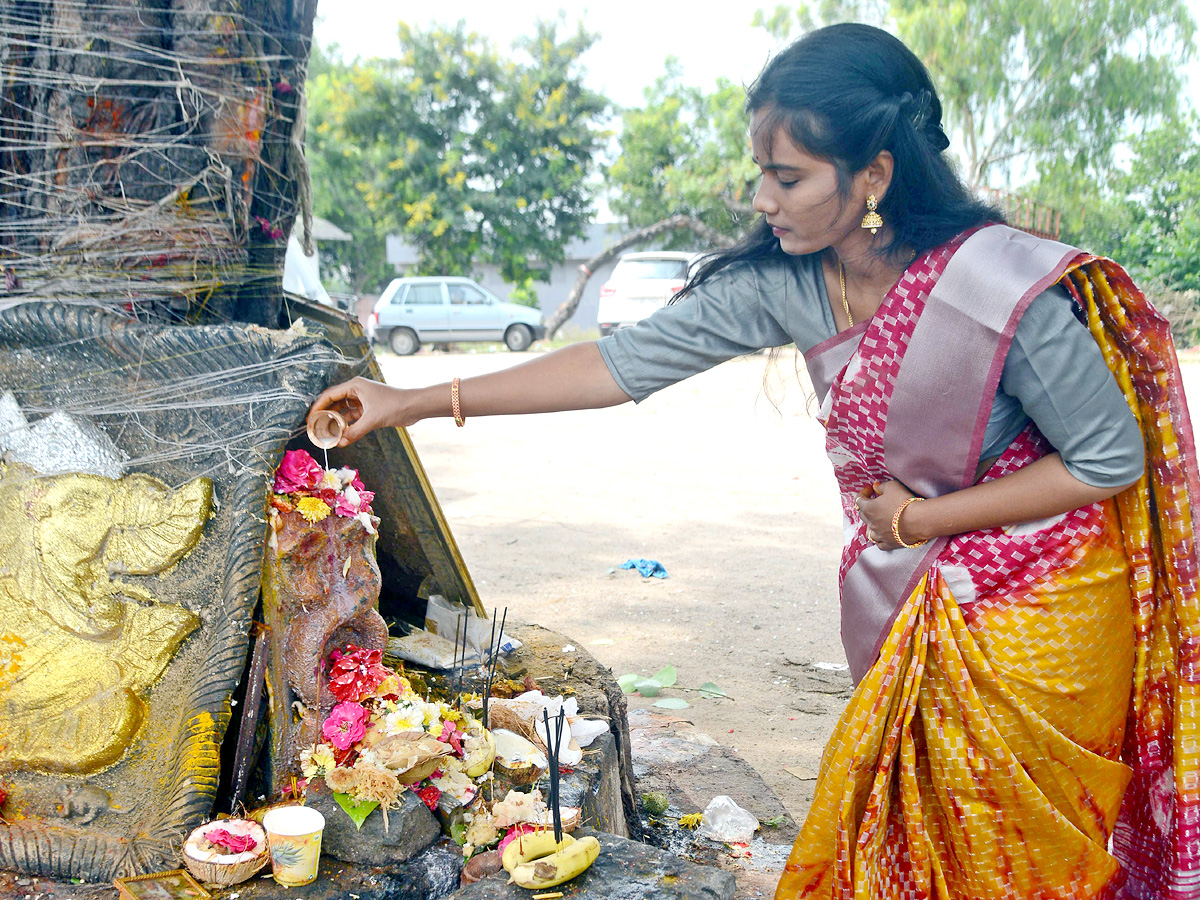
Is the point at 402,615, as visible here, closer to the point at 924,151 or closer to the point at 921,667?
the point at 921,667

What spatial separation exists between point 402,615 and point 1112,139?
20.5 meters

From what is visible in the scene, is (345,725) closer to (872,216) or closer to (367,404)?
(367,404)

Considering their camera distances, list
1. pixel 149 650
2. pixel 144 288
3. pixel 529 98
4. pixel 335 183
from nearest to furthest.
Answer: pixel 149 650
pixel 144 288
pixel 529 98
pixel 335 183

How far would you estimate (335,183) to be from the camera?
31250mm

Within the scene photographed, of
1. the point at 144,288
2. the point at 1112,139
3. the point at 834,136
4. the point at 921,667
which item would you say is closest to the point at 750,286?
the point at 834,136

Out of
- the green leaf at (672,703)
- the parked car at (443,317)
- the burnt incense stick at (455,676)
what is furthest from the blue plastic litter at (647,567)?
the parked car at (443,317)

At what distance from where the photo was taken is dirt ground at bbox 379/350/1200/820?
4105 mm

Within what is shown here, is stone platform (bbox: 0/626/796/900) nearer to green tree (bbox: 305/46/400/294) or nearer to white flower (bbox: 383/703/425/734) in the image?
white flower (bbox: 383/703/425/734)

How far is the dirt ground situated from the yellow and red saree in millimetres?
350

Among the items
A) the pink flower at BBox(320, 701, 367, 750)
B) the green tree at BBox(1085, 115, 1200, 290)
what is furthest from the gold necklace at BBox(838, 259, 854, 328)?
the green tree at BBox(1085, 115, 1200, 290)

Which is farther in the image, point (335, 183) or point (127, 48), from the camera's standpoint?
point (335, 183)

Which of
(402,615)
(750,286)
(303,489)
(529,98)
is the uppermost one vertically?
(529,98)

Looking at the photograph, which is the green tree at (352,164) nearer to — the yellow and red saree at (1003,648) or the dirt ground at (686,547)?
the dirt ground at (686,547)

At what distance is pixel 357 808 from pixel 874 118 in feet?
5.12
